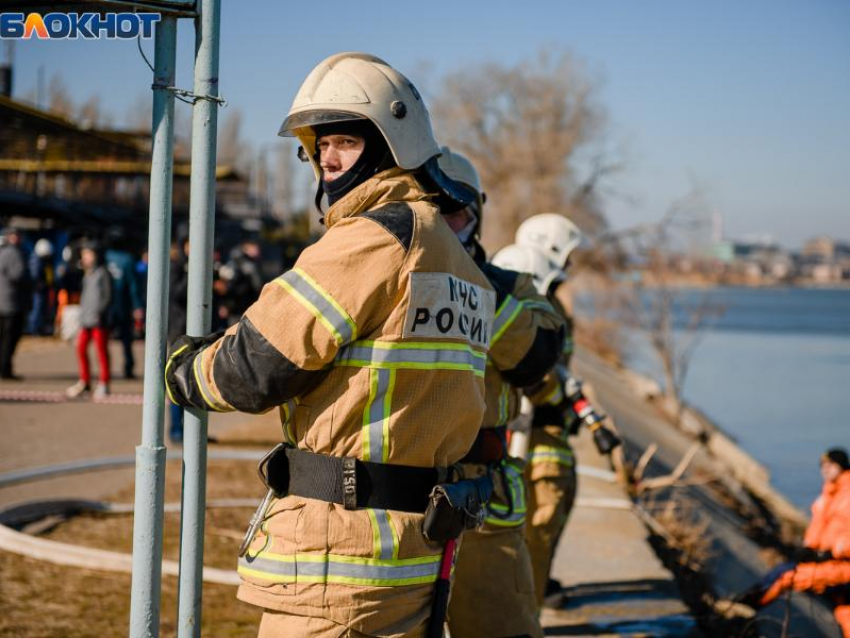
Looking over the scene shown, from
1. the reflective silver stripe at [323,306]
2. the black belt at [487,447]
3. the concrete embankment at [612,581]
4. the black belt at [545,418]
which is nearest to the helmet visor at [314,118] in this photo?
the reflective silver stripe at [323,306]

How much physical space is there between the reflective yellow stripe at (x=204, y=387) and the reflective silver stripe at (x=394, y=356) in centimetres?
32

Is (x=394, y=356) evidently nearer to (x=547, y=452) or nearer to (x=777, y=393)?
(x=547, y=452)

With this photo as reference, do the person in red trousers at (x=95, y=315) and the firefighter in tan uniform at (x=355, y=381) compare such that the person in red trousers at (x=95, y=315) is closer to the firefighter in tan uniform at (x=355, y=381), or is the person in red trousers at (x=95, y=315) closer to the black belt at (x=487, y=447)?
the black belt at (x=487, y=447)

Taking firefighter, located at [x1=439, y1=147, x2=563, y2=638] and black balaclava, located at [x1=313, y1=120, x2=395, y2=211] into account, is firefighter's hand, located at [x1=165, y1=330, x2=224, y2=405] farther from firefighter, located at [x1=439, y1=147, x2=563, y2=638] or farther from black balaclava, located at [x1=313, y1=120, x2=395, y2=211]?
firefighter, located at [x1=439, y1=147, x2=563, y2=638]

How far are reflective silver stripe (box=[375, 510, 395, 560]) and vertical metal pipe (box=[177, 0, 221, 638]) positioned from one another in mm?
578

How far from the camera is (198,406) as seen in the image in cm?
262

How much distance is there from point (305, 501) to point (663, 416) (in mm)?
23982

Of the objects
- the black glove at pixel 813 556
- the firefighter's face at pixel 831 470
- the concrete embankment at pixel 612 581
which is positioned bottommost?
the concrete embankment at pixel 612 581

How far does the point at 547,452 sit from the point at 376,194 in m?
2.77

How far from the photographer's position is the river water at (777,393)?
2245 centimetres

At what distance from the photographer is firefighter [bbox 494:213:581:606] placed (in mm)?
5012

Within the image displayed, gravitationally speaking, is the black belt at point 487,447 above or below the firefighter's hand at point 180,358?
Result: below

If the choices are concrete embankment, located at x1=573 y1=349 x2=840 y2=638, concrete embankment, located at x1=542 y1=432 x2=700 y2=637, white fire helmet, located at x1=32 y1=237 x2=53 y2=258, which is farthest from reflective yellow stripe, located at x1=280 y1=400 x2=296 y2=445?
white fire helmet, located at x1=32 y1=237 x2=53 y2=258

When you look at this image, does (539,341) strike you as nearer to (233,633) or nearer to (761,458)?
(233,633)
